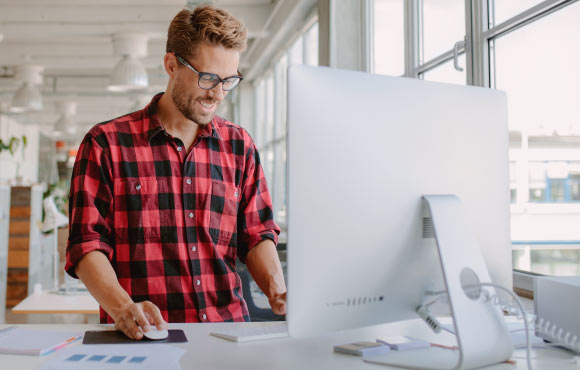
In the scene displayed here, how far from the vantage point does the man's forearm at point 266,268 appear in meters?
1.59

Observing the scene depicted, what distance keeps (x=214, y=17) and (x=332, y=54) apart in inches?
141

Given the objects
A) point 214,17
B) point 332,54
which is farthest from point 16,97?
point 214,17

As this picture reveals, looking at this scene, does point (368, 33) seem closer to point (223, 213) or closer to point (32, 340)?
→ point (223, 213)

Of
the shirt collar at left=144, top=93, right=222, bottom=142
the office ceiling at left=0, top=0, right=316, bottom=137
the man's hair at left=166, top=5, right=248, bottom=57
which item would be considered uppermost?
the office ceiling at left=0, top=0, right=316, bottom=137

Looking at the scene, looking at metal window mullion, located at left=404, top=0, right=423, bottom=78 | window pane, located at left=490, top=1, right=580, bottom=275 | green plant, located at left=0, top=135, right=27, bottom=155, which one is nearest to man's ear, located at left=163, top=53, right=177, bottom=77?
window pane, located at left=490, top=1, right=580, bottom=275

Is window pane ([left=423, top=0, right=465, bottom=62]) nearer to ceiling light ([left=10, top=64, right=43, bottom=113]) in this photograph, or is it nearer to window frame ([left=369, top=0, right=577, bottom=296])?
window frame ([left=369, top=0, right=577, bottom=296])

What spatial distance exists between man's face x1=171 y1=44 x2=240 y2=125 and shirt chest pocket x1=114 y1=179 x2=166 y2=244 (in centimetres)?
25

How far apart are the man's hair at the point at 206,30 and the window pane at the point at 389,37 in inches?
111

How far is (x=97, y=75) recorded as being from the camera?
1269 centimetres

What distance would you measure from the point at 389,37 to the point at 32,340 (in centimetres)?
392

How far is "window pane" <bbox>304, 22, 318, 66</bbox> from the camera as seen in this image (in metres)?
6.67

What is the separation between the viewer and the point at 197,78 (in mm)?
1674

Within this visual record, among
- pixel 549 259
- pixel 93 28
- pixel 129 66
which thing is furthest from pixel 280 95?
pixel 549 259

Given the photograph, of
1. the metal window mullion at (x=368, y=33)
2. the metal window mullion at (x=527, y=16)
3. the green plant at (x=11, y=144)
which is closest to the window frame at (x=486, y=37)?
the metal window mullion at (x=527, y=16)
